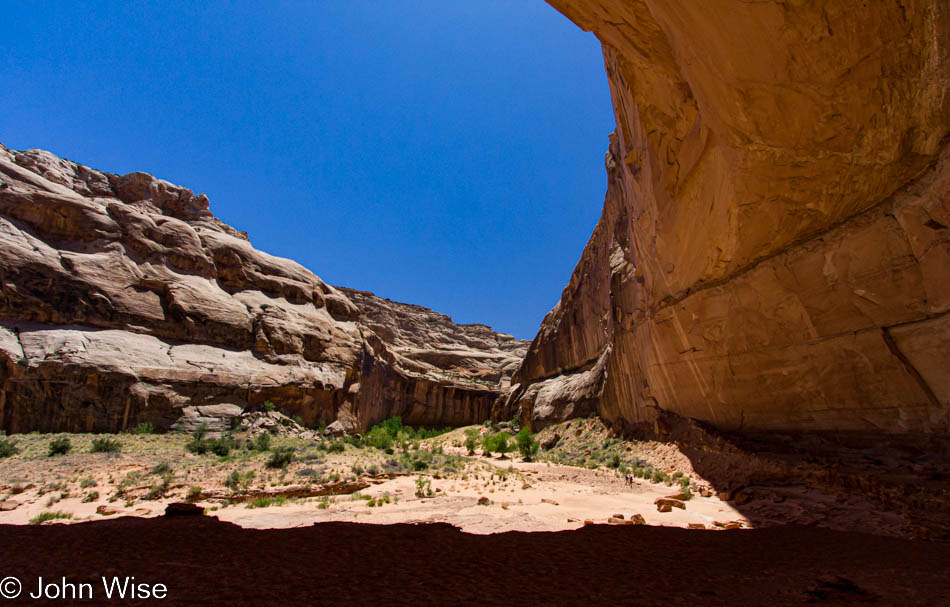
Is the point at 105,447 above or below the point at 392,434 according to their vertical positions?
above

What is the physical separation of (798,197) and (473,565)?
32.6 feet

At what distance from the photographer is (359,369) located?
34688 millimetres

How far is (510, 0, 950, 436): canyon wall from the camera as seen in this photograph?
6707mm

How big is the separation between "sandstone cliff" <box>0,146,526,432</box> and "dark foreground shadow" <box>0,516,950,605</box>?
19.6 metres

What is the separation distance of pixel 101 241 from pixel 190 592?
31.4 m

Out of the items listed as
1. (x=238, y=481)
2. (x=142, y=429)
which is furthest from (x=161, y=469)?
(x=142, y=429)

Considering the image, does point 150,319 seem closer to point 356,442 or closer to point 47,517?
point 356,442

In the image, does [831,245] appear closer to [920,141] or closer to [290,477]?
[920,141]

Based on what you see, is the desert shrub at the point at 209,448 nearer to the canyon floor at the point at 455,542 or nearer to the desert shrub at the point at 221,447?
Result: the desert shrub at the point at 221,447

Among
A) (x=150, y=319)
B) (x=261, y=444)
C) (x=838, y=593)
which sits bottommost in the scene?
(x=261, y=444)

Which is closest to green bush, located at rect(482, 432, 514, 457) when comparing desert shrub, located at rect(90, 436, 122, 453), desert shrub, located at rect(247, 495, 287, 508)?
desert shrub, located at rect(247, 495, 287, 508)

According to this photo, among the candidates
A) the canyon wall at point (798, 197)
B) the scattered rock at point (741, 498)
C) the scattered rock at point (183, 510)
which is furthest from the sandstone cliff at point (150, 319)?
the canyon wall at point (798, 197)

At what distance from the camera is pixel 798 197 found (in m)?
8.88

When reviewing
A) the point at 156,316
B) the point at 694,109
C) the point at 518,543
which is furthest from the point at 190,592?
the point at 156,316
